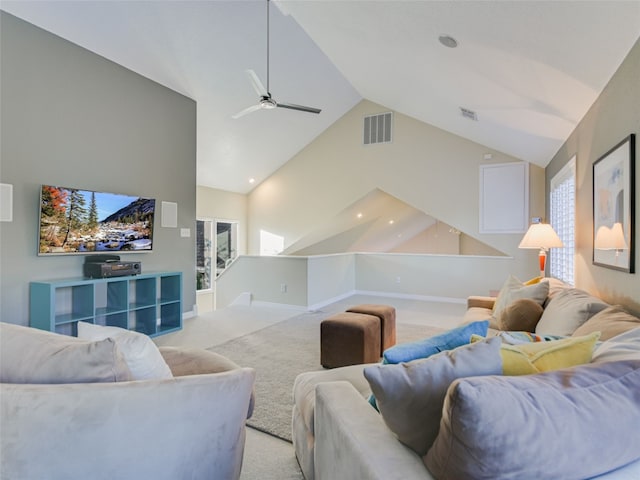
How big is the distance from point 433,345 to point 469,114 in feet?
13.1

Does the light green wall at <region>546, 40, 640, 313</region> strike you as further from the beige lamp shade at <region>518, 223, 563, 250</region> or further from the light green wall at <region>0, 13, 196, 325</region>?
the light green wall at <region>0, 13, 196, 325</region>

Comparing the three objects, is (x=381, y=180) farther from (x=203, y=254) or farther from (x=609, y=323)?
(x=609, y=323)

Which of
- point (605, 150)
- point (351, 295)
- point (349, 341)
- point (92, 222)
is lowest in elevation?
point (351, 295)

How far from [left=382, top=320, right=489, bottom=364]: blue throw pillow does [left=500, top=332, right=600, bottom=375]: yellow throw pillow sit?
0.24 metres

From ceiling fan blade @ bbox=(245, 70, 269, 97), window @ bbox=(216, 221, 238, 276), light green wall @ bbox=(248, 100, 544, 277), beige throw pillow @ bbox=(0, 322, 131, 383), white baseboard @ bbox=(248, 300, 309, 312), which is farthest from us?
window @ bbox=(216, 221, 238, 276)

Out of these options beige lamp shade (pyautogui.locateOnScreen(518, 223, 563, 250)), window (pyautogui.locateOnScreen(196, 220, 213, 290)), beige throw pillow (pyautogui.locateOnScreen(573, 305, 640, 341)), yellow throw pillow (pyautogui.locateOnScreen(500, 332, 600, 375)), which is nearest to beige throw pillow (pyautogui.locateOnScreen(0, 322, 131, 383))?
yellow throw pillow (pyautogui.locateOnScreen(500, 332, 600, 375))

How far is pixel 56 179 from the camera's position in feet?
11.4

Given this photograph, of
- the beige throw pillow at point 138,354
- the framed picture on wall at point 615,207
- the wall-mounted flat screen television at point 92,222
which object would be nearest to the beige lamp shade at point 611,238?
the framed picture on wall at point 615,207

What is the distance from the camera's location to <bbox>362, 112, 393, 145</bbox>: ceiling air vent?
6418mm

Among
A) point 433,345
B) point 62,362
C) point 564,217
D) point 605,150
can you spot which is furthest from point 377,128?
point 62,362

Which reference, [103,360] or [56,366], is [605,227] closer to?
[103,360]

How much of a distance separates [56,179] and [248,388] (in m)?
3.40

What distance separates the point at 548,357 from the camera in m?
1.05

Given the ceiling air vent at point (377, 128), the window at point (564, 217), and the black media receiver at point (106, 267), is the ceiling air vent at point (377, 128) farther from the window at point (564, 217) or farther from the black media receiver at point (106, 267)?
the black media receiver at point (106, 267)
